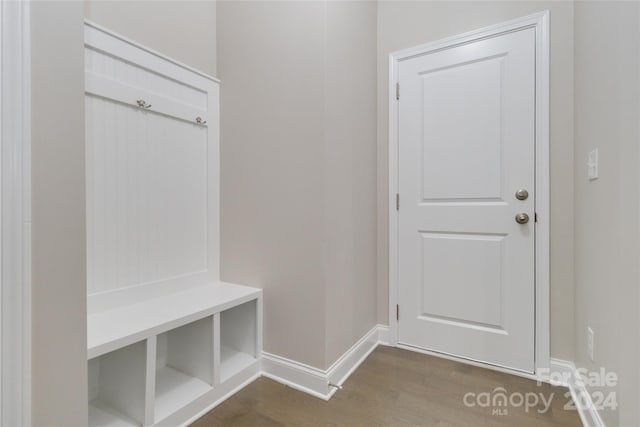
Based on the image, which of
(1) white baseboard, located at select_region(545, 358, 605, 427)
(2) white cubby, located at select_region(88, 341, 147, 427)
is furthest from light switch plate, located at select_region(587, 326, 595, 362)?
(2) white cubby, located at select_region(88, 341, 147, 427)

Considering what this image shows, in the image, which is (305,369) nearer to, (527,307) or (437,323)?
(437,323)

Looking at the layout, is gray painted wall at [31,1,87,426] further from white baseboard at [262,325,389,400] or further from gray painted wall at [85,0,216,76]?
white baseboard at [262,325,389,400]

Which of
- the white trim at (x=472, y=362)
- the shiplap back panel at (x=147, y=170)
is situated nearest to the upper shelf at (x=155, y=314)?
the shiplap back panel at (x=147, y=170)

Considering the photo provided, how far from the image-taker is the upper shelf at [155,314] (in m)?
1.16

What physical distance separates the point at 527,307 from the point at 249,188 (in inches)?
69.2

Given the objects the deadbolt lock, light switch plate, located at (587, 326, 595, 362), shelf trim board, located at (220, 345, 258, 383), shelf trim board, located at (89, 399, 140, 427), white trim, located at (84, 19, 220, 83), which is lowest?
shelf trim board, located at (89, 399, 140, 427)

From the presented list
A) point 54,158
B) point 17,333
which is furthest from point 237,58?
point 17,333

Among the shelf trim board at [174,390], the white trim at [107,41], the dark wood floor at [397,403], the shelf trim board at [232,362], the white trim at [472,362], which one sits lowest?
the dark wood floor at [397,403]

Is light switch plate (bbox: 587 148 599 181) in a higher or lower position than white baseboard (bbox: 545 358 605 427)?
higher

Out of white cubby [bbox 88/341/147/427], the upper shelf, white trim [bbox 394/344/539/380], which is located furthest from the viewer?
white trim [bbox 394/344/539/380]

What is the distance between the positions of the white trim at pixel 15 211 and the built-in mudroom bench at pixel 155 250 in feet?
0.70

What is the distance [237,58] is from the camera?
1.92 metres

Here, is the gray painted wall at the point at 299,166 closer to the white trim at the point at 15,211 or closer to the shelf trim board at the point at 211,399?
the shelf trim board at the point at 211,399

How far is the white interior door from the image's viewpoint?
69.3 inches
